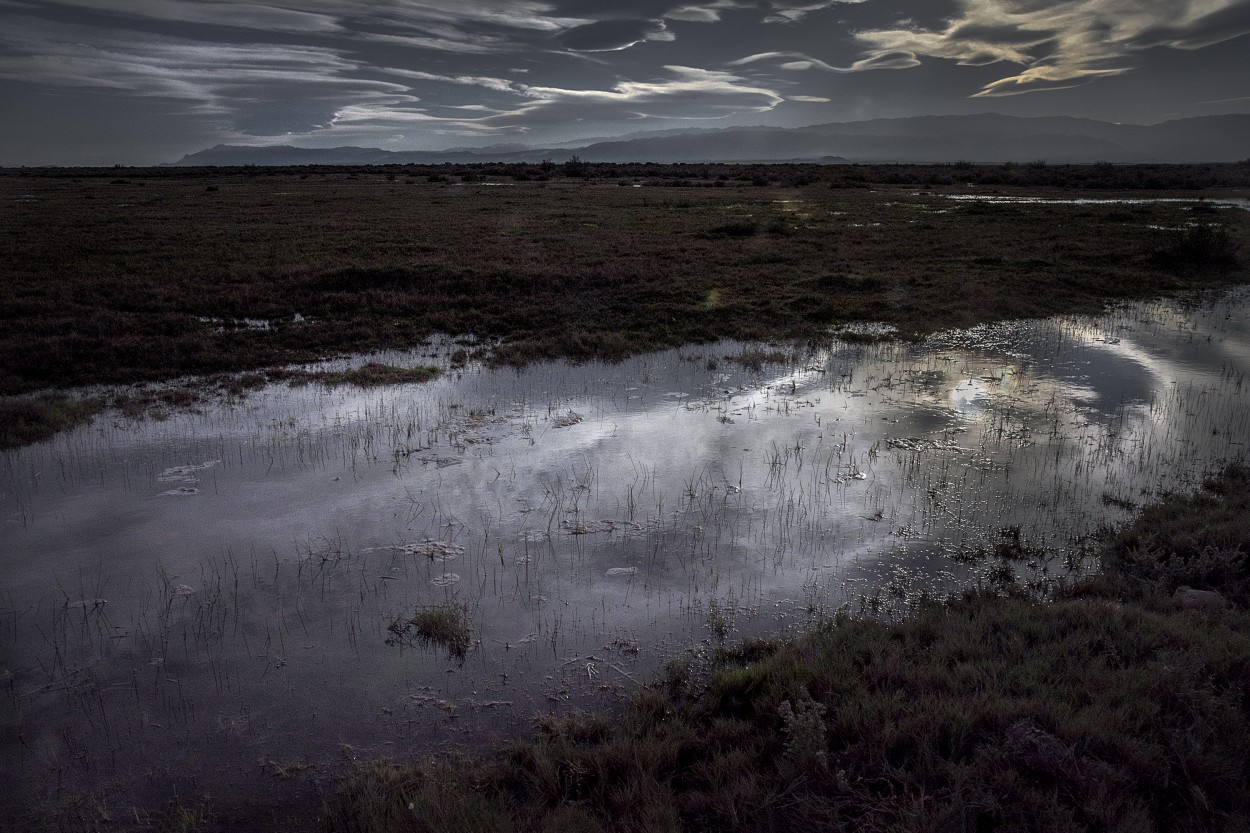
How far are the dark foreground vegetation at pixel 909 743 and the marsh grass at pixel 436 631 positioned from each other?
4.43 ft

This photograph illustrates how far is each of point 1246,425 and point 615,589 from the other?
11210 millimetres

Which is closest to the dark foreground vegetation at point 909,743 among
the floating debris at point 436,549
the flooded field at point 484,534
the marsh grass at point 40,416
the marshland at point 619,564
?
the marshland at point 619,564

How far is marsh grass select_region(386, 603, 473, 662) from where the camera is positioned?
6.17m

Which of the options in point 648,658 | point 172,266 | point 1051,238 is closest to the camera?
point 648,658

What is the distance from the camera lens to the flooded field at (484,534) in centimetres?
541

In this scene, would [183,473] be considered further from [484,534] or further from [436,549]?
[484,534]

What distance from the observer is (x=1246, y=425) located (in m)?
11.3

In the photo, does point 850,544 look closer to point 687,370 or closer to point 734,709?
point 734,709

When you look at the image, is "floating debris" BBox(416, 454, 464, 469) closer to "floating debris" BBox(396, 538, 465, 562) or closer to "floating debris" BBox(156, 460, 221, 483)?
"floating debris" BBox(396, 538, 465, 562)

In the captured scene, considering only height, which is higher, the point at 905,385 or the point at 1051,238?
the point at 1051,238

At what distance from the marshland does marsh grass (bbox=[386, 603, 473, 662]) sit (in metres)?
0.04

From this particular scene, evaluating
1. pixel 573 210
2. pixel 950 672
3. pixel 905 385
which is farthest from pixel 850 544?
pixel 573 210

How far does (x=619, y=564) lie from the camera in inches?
295

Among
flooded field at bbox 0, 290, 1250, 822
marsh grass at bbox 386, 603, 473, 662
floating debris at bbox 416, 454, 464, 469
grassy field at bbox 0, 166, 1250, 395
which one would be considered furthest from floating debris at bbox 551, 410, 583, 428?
marsh grass at bbox 386, 603, 473, 662
